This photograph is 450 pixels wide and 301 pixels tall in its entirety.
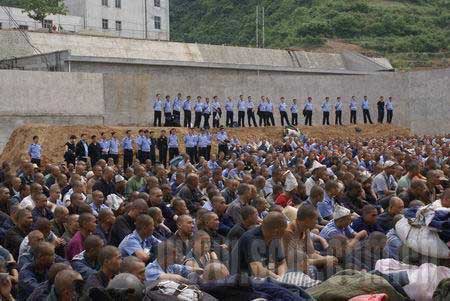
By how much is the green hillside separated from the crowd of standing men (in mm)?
16595

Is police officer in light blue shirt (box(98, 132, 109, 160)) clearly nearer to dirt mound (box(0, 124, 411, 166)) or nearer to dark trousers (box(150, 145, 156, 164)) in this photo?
dark trousers (box(150, 145, 156, 164))

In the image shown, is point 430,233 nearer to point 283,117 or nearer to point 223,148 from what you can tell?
point 223,148

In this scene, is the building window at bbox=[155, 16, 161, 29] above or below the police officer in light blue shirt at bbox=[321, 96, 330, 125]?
above

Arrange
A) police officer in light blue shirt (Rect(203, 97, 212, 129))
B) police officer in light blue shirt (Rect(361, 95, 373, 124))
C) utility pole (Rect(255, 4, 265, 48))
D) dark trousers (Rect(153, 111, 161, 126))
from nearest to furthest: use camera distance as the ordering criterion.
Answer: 1. dark trousers (Rect(153, 111, 161, 126))
2. police officer in light blue shirt (Rect(203, 97, 212, 129))
3. police officer in light blue shirt (Rect(361, 95, 373, 124))
4. utility pole (Rect(255, 4, 265, 48))

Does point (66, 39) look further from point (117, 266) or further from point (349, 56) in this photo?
point (117, 266)

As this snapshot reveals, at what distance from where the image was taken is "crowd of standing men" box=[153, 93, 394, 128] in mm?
27375

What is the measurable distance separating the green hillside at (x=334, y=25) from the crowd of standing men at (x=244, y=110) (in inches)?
653

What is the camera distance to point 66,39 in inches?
1398

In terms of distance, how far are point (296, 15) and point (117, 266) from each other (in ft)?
169

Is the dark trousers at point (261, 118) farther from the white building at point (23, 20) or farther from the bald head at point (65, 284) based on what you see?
the bald head at point (65, 284)

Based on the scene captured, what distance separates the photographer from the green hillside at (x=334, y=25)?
50.8 m

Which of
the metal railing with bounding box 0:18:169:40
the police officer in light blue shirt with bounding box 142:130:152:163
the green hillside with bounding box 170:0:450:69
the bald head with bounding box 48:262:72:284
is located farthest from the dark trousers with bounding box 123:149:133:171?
the green hillside with bounding box 170:0:450:69

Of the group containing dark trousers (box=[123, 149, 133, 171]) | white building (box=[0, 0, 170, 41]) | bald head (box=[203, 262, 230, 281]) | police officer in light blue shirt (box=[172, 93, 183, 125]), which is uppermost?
white building (box=[0, 0, 170, 41])

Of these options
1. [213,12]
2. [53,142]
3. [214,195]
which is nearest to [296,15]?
[213,12]
